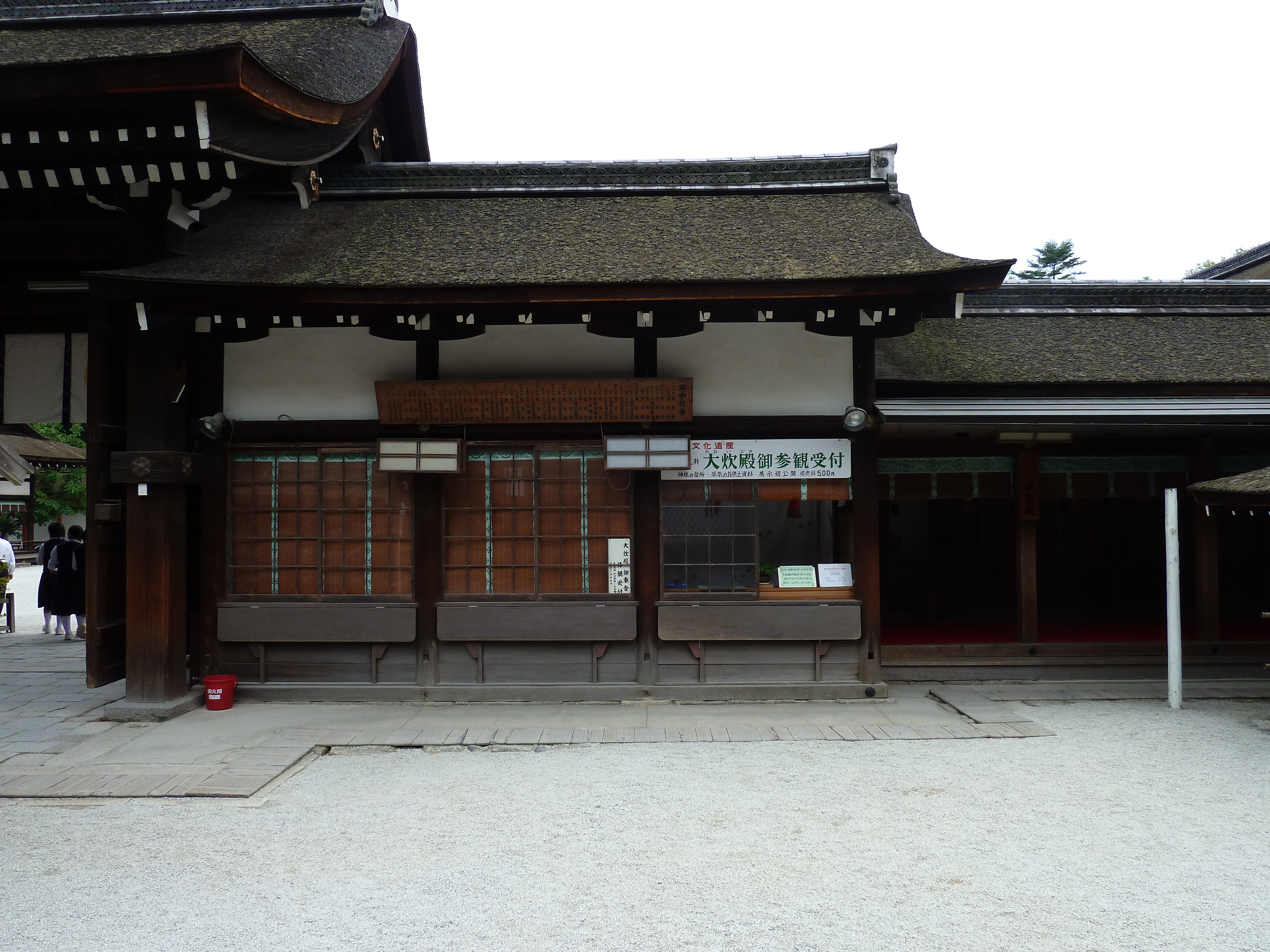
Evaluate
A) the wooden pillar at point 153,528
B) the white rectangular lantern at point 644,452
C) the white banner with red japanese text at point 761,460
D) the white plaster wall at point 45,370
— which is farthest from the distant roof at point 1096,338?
the white plaster wall at point 45,370

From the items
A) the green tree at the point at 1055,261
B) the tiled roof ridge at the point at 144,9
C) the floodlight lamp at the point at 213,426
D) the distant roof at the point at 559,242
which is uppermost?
the green tree at the point at 1055,261

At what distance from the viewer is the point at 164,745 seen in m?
6.83

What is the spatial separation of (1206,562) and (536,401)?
25.6 ft

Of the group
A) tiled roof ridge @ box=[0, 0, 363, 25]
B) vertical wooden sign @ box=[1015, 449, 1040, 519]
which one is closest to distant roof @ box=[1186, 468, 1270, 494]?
vertical wooden sign @ box=[1015, 449, 1040, 519]

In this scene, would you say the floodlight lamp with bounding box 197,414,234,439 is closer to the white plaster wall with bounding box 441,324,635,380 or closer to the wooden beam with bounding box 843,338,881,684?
the white plaster wall with bounding box 441,324,635,380

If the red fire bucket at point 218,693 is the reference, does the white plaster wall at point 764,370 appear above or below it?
above

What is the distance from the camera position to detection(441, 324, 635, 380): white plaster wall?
8.34 metres

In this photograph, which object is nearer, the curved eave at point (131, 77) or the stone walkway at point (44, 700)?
the curved eave at point (131, 77)

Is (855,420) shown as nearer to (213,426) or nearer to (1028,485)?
→ (1028,485)

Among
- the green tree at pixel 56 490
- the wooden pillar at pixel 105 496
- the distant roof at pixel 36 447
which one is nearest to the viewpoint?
the wooden pillar at pixel 105 496

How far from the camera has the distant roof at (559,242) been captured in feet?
24.5

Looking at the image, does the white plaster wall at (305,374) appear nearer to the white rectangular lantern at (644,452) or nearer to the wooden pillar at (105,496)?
the wooden pillar at (105,496)

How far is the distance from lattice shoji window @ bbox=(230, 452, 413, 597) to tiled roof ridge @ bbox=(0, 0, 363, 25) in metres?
5.64

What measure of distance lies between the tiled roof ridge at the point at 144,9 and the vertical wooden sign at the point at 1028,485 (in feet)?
32.3
